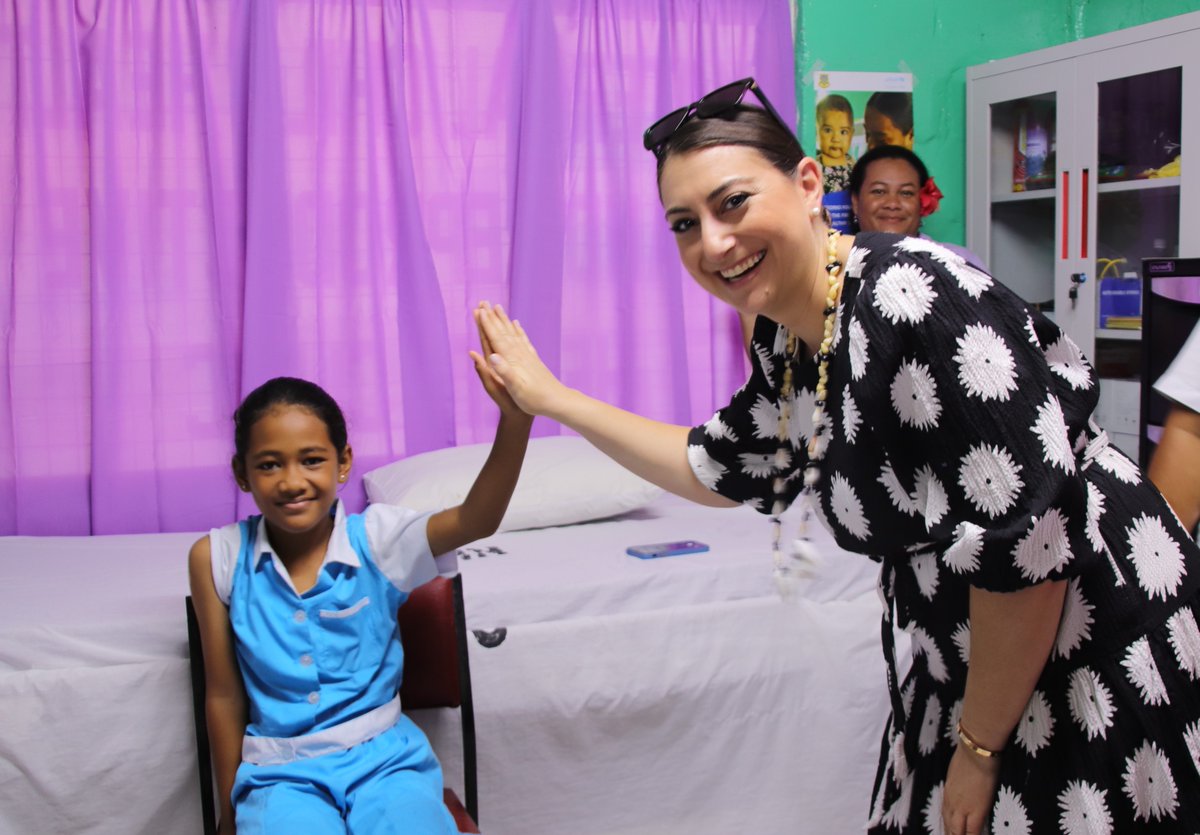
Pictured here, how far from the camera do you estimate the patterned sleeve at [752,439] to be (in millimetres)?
1243

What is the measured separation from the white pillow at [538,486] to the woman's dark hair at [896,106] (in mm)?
1529

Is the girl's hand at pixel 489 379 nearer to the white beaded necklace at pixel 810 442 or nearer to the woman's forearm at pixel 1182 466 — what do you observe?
the white beaded necklace at pixel 810 442

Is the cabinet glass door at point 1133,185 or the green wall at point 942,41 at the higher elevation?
the green wall at point 942,41

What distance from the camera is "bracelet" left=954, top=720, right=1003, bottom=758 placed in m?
1.00

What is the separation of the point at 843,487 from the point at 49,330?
219 centimetres

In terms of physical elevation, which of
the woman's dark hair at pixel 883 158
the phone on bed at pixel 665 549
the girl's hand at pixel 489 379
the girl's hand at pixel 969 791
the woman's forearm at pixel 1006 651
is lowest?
the phone on bed at pixel 665 549

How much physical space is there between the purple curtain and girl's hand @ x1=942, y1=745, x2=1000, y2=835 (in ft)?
6.73

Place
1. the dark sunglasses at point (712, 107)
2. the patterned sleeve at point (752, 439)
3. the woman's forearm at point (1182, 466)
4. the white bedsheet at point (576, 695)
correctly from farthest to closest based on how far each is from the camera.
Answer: the white bedsheet at point (576, 695) → the woman's forearm at point (1182, 466) → the patterned sleeve at point (752, 439) → the dark sunglasses at point (712, 107)

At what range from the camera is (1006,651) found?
94cm

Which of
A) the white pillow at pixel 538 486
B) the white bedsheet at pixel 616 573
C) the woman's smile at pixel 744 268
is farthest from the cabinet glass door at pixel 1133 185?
the woman's smile at pixel 744 268

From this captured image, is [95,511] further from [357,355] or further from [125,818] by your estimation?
[125,818]

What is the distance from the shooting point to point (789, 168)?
1.12 metres

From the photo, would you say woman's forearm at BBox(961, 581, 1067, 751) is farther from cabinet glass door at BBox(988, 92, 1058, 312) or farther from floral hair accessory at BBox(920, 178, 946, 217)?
cabinet glass door at BBox(988, 92, 1058, 312)

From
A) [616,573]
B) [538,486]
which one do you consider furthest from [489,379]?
[538,486]
